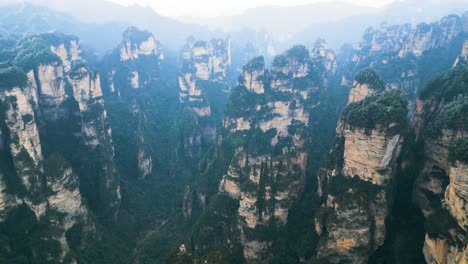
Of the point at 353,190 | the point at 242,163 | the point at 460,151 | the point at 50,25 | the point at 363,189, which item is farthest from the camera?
the point at 50,25

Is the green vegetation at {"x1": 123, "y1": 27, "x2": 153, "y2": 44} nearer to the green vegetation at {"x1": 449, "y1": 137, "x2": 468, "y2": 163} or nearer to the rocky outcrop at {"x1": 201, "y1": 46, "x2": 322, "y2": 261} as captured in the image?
the rocky outcrop at {"x1": 201, "y1": 46, "x2": 322, "y2": 261}

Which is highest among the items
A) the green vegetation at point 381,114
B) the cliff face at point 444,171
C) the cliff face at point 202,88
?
the green vegetation at point 381,114

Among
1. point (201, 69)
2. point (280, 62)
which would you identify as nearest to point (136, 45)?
point (201, 69)

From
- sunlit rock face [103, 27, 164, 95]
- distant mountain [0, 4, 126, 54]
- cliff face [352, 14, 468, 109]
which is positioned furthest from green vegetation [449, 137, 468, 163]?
distant mountain [0, 4, 126, 54]

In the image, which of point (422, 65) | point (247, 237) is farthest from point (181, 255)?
point (422, 65)

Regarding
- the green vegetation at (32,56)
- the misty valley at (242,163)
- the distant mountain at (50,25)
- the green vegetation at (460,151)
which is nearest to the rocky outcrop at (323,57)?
the misty valley at (242,163)

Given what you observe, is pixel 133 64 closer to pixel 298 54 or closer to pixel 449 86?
pixel 298 54

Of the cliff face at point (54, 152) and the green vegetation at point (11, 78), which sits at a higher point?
the green vegetation at point (11, 78)

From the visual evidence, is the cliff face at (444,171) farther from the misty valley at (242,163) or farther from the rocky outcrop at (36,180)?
the rocky outcrop at (36,180)
